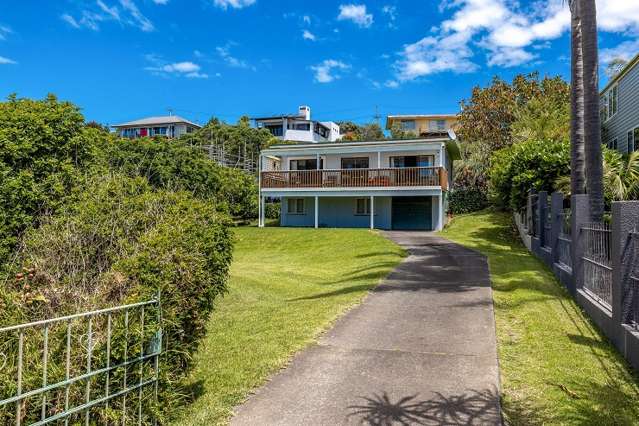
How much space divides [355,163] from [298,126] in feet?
163

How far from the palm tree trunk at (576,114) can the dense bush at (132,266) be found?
11170 mm

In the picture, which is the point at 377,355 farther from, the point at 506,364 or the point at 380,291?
the point at 380,291

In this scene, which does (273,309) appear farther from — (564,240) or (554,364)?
(564,240)

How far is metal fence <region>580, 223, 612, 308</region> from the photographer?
7.31 m

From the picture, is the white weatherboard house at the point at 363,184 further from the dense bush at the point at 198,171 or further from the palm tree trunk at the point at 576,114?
the palm tree trunk at the point at 576,114

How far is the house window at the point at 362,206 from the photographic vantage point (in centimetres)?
3042

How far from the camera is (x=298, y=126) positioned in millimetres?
79625

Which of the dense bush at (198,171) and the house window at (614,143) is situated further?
the dense bush at (198,171)

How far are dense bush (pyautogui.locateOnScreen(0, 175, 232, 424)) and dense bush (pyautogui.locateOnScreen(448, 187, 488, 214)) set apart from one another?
33.0 metres

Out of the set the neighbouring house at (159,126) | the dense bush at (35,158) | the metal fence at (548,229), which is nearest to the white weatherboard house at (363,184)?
the metal fence at (548,229)

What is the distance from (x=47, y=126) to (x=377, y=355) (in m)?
7.49

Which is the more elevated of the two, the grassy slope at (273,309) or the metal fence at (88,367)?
the metal fence at (88,367)

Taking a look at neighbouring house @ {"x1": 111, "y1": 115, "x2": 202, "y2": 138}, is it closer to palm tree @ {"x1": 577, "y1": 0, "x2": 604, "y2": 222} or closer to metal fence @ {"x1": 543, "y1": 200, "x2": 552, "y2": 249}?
metal fence @ {"x1": 543, "y1": 200, "x2": 552, "y2": 249}

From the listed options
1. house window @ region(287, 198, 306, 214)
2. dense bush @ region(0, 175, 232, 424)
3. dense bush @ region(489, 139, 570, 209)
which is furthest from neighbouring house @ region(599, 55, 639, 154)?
dense bush @ region(0, 175, 232, 424)
